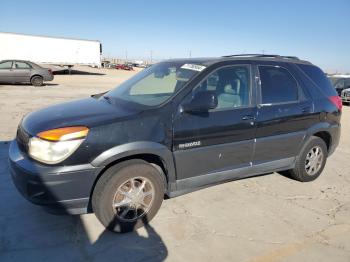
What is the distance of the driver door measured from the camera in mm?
3818

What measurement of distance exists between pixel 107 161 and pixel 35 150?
0.68m

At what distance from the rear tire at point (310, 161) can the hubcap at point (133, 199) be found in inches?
97.7

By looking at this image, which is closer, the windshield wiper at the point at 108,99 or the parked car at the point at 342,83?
the windshield wiper at the point at 108,99

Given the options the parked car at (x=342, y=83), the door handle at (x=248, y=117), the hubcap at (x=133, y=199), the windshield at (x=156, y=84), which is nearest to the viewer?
the hubcap at (x=133, y=199)

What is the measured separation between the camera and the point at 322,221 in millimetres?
4148

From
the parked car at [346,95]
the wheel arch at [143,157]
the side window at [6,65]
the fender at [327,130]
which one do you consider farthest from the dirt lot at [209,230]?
the side window at [6,65]

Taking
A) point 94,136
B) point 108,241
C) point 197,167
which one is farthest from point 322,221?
point 94,136

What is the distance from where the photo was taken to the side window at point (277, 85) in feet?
14.9

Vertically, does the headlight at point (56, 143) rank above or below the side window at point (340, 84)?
above

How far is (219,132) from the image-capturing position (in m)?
4.02

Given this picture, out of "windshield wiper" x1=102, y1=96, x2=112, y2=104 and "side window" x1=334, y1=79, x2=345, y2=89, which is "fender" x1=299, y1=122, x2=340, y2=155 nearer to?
"windshield wiper" x1=102, y1=96, x2=112, y2=104

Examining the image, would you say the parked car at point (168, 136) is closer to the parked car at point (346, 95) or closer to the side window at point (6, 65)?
the parked car at point (346, 95)

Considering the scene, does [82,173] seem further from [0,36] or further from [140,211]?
[0,36]

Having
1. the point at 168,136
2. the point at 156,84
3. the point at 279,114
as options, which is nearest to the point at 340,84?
the point at 279,114
